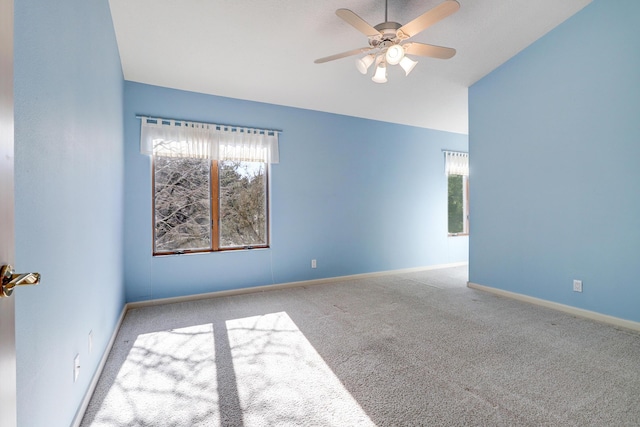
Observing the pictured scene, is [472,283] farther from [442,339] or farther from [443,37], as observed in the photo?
[443,37]

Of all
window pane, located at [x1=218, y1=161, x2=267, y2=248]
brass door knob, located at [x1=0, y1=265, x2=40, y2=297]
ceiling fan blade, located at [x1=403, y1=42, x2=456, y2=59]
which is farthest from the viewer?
window pane, located at [x1=218, y1=161, x2=267, y2=248]

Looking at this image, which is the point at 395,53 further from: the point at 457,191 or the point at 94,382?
the point at 457,191

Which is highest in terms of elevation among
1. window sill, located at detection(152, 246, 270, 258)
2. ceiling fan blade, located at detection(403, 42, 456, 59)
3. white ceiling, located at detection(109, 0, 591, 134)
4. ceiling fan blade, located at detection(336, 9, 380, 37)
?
white ceiling, located at detection(109, 0, 591, 134)

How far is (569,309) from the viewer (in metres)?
3.17

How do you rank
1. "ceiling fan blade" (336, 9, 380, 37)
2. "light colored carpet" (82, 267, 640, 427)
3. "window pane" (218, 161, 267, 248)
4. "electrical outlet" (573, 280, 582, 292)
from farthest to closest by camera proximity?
"window pane" (218, 161, 267, 248) < "electrical outlet" (573, 280, 582, 292) < "ceiling fan blade" (336, 9, 380, 37) < "light colored carpet" (82, 267, 640, 427)

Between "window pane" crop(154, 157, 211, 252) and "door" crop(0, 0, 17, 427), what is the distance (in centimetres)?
304

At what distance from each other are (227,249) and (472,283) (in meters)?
3.32

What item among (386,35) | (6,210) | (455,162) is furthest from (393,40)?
(455,162)

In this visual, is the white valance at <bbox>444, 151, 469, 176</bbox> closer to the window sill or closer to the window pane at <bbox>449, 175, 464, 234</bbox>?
the window pane at <bbox>449, 175, 464, 234</bbox>

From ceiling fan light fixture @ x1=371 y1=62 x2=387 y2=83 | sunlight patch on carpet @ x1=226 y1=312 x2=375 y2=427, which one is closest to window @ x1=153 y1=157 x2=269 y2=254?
sunlight patch on carpet @ x1=226 y1=312 x2=375 y2=427

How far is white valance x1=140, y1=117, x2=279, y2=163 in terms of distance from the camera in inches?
135

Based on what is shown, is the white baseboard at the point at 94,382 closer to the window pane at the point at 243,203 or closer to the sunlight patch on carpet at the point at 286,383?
the sunlight patch on carpet at the point at 286,383

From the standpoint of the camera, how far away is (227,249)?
387cm

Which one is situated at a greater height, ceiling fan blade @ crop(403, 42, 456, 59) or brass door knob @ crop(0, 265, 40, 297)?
ceiling fan blade @ crop(403, 42, 456, 59)
